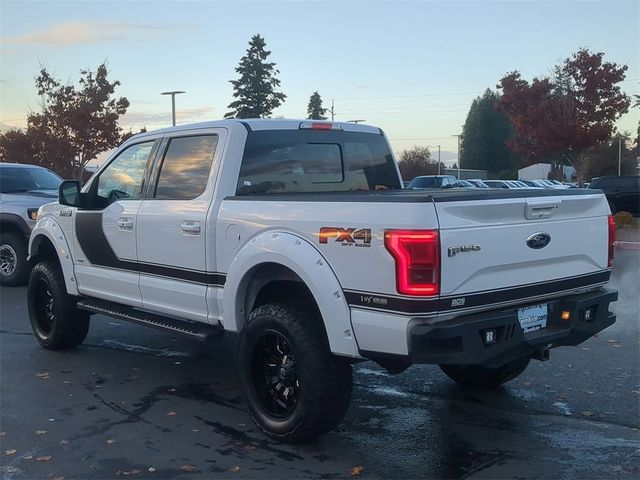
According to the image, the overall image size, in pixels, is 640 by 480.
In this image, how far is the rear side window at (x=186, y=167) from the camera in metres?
5.49

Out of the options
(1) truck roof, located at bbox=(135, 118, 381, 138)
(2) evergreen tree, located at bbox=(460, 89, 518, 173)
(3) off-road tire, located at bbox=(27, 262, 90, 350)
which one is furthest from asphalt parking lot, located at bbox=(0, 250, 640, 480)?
(2) evergreen tree, located at bbox=(460, 89, 518, 173)

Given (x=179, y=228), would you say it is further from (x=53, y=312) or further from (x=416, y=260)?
(x=53, y=312)

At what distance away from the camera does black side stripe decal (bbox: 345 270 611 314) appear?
389cm

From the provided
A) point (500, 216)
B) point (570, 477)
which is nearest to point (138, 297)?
point (500, 216)

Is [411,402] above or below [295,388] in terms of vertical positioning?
below

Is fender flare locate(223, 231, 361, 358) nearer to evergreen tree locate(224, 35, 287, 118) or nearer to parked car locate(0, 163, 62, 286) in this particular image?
parked car locate(0, 163, 62, 286)

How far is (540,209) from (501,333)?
0.84 meters

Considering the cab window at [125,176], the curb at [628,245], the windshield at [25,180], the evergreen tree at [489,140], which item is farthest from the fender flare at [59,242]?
the evergreen tree at [489,140]

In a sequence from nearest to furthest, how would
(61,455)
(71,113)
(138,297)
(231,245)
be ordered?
(61,455) → (231,245) → (138,297) → (71,113)

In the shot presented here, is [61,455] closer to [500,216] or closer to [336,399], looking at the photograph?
[336,399]

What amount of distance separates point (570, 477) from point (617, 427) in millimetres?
1058

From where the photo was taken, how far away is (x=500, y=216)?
13.8 feet

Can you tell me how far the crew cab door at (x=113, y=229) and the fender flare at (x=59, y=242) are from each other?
12cm

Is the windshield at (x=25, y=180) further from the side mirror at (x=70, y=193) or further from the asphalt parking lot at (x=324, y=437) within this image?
the side mirror at (x=70, y=193)
